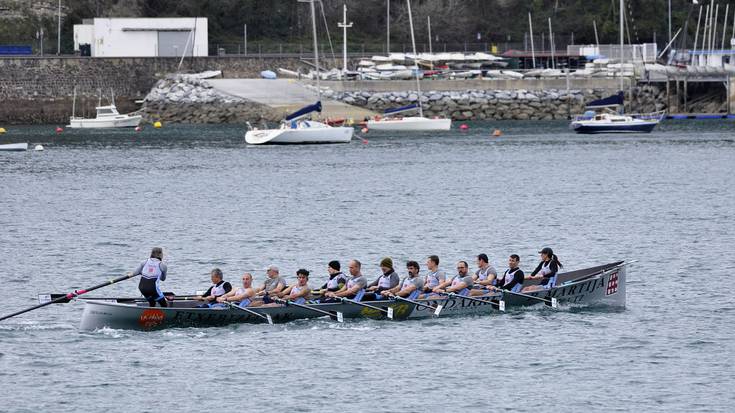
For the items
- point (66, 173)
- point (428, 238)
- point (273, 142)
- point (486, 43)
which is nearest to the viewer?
point (428, 238)

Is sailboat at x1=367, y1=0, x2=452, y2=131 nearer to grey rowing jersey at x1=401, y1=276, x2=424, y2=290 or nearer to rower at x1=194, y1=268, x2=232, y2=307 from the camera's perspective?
grey rowing jersey at x1=401, y1=276, x2=424, y2=290

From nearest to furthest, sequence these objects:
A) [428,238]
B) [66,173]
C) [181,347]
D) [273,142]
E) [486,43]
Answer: [181,347] < [428,238] < [66,173] < [273,142] < [486,43]

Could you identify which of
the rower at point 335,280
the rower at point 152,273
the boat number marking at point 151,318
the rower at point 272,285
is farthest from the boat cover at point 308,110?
the rower at point 152,273

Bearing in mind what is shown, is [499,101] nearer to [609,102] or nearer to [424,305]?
[609,102]

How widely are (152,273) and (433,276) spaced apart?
6996 mm

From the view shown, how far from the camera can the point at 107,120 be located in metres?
114

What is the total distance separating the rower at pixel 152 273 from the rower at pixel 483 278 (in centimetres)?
768

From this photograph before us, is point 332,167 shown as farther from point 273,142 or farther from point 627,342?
point 627,342

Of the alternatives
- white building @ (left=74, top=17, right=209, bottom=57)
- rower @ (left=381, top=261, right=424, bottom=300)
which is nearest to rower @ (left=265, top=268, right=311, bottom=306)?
rower @ (left=381, top=261, right=424, bottom=300)

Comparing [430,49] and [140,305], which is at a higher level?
[430,49]

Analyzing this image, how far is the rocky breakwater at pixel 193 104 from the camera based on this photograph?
11519cm

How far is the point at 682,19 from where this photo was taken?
425 feet

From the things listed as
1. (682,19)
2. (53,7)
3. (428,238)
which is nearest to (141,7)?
(53,7)

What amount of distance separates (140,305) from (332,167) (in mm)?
47639
